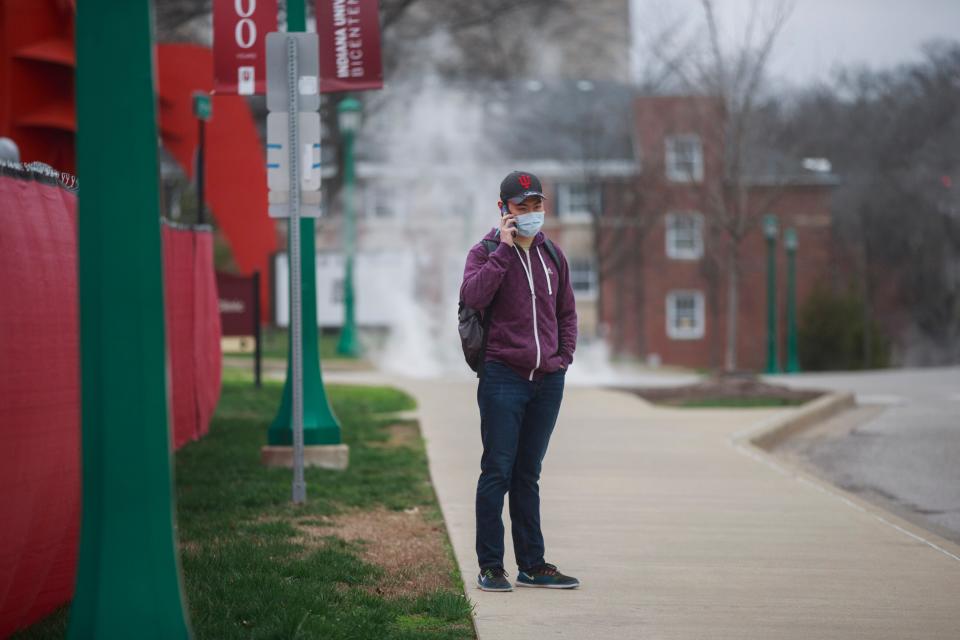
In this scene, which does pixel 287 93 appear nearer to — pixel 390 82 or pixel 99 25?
pixel 99 25

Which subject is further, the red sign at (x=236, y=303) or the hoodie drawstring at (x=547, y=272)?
the red sign at (x=236, y=303)

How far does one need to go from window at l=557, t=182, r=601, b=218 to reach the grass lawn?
30.0m

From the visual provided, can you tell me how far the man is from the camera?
21.0 feet

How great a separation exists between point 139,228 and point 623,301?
43.0 metres

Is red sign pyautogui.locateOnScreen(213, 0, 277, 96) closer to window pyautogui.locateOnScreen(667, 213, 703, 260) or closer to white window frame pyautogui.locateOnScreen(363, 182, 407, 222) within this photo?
window pyautogui.locateOnScreen(667, 213, 703, 260)

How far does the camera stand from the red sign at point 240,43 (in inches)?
403

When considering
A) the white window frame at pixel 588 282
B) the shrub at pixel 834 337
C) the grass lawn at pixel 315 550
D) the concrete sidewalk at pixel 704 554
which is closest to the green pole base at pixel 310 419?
the grass lawn at pixel 315 550

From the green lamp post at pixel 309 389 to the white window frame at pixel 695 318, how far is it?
1464 inches

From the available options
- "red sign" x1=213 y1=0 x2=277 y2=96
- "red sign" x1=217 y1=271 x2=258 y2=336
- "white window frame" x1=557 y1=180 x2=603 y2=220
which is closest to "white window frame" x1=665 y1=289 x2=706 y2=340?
"white window frame" x1=557 y1=180 x2=603 y2=220

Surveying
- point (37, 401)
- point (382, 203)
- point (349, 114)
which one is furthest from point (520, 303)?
point (382, 203)

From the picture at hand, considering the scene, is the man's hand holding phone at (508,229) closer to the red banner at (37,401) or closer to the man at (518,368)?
the man at (518,368)

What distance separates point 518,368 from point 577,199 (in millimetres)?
38705

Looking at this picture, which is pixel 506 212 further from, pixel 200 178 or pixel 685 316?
pixel 685 316

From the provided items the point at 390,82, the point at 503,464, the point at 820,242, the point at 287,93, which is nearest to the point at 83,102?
the point at 503,464
